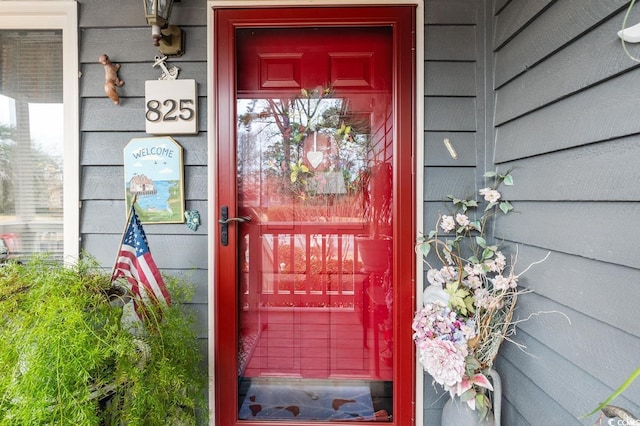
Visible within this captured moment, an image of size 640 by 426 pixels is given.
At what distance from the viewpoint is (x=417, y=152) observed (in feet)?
5.09

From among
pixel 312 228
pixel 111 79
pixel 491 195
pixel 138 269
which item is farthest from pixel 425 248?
pixel 111 79

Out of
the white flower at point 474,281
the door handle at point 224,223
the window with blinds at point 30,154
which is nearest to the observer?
the white flower at point 474,281

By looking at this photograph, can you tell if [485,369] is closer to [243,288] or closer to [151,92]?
[243,288]

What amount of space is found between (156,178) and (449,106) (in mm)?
1428

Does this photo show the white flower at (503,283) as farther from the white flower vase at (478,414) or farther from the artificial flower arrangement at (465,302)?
the white flower vase at (478,414)

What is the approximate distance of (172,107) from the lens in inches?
61.3

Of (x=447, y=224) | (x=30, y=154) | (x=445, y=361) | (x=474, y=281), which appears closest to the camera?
(x=445, y=361)

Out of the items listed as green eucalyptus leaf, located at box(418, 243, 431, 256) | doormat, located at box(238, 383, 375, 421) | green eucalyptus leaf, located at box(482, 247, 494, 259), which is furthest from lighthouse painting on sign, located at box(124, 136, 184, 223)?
green eucalyptus leaf, located at box(482, 247, 494, 259)

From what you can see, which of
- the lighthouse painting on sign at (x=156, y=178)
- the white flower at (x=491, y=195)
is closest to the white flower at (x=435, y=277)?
the white flower at (x=491, y=195)

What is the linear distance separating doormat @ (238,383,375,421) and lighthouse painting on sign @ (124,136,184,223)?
0.96m

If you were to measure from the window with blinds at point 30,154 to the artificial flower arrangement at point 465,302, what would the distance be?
71.9 inches

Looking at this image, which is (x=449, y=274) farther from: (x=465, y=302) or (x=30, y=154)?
(x=30, y=154)

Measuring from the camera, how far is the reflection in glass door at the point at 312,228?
1.63 meters

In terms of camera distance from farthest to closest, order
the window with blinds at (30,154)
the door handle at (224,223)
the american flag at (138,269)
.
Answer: the window with blinds at (30,154)
the door handle at (224,223)
the american flag at (138,269)
